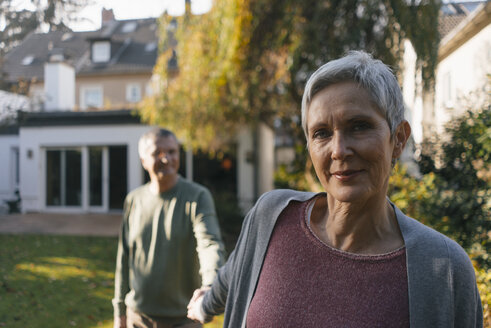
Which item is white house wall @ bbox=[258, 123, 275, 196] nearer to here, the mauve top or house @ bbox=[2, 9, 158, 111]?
house @ bbox=[2, 9, 158, 111]

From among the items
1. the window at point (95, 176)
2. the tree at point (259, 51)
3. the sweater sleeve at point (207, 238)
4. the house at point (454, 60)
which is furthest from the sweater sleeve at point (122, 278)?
the window at point (95, 176)

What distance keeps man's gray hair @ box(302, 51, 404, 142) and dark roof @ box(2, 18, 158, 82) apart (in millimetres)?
24237

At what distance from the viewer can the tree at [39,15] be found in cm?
1592

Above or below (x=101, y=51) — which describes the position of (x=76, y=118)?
below

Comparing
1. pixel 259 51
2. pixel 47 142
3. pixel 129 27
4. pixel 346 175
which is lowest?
pixel 346 175

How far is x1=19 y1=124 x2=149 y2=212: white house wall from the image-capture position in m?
16.1

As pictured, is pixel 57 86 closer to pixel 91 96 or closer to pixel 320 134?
pixel 91 96

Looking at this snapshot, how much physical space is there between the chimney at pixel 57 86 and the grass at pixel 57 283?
7.53m

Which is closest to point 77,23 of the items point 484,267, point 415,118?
point 415,118

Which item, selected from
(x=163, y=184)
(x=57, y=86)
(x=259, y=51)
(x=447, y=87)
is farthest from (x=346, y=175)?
(x=57, y=86)

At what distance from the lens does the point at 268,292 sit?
150cm

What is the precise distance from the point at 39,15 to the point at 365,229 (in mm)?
19600

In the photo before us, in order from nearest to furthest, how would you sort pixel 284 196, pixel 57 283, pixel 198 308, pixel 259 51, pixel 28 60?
1. pixel 284 196
2. pixel 198 308
3. pixel 57 283
4. pixel 259 51
5. pixel 28 60

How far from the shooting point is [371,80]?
136 centimetres
